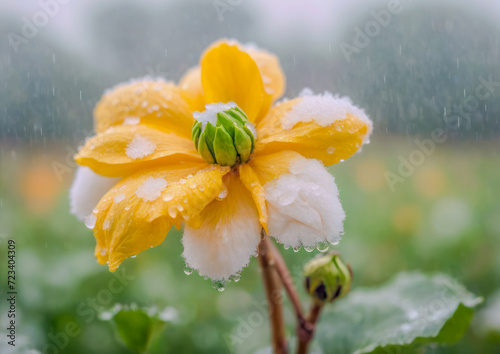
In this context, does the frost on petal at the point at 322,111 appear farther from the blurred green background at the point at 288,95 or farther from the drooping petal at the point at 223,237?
the blurred green background at the point at 288,95

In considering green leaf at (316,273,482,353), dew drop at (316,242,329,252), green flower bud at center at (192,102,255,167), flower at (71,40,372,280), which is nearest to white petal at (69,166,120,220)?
flower at (71,40,372,280)

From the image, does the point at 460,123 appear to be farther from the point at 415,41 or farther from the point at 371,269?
the point at 371,269

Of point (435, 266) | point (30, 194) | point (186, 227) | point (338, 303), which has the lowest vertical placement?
point (435, 266)

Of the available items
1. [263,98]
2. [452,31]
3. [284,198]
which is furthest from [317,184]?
[452,31]

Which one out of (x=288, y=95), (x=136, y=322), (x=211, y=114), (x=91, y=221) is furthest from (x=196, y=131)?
(x=288, y=95)

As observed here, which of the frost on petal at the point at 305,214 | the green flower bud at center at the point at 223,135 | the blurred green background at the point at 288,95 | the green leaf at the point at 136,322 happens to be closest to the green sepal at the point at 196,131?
the green flower bud at center at the point at 223,135

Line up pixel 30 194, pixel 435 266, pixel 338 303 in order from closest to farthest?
pixel 338 303, pixel 435 266, pixel 30 194
